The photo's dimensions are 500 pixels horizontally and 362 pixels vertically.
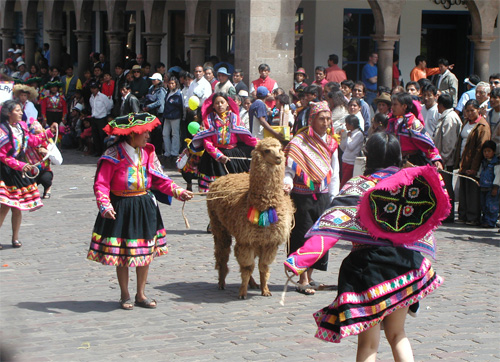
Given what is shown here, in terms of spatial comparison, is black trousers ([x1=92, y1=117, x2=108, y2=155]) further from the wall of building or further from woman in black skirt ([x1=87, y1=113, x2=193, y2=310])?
woman in black skirt ([x1=87, y1=113, x2=193, y2=310])

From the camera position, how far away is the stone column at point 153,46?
2267 cm

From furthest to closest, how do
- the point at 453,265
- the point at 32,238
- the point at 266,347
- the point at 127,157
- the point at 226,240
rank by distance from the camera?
1. the point at 32,238
2. the point at 453,265
3. the point at 226,240
4. the point at 127,157
5. the point at 266,347

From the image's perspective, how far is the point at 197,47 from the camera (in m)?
20.7

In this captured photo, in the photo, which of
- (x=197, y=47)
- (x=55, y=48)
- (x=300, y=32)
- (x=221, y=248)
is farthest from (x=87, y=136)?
(x=221, y=248)

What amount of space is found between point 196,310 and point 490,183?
19.6 feet

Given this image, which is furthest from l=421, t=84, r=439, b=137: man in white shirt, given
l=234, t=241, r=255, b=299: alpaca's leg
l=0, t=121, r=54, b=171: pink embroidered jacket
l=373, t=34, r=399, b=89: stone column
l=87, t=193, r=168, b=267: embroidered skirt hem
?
l=87, t=193, r=168, b=267: embroidered skirt hem

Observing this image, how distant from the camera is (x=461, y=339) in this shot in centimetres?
671

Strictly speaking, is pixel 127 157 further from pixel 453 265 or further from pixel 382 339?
pixel 453 265

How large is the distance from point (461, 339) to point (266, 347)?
1612 mm

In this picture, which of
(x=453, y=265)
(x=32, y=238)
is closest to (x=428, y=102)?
(x=453, y=265)

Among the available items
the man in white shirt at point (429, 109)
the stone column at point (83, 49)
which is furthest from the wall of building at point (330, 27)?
the man in white shirt at point (429, 109)

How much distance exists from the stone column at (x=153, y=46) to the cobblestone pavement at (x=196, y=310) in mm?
12121

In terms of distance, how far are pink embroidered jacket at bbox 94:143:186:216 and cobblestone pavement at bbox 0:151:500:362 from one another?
1.08m

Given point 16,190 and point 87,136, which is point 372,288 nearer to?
point 16,190
